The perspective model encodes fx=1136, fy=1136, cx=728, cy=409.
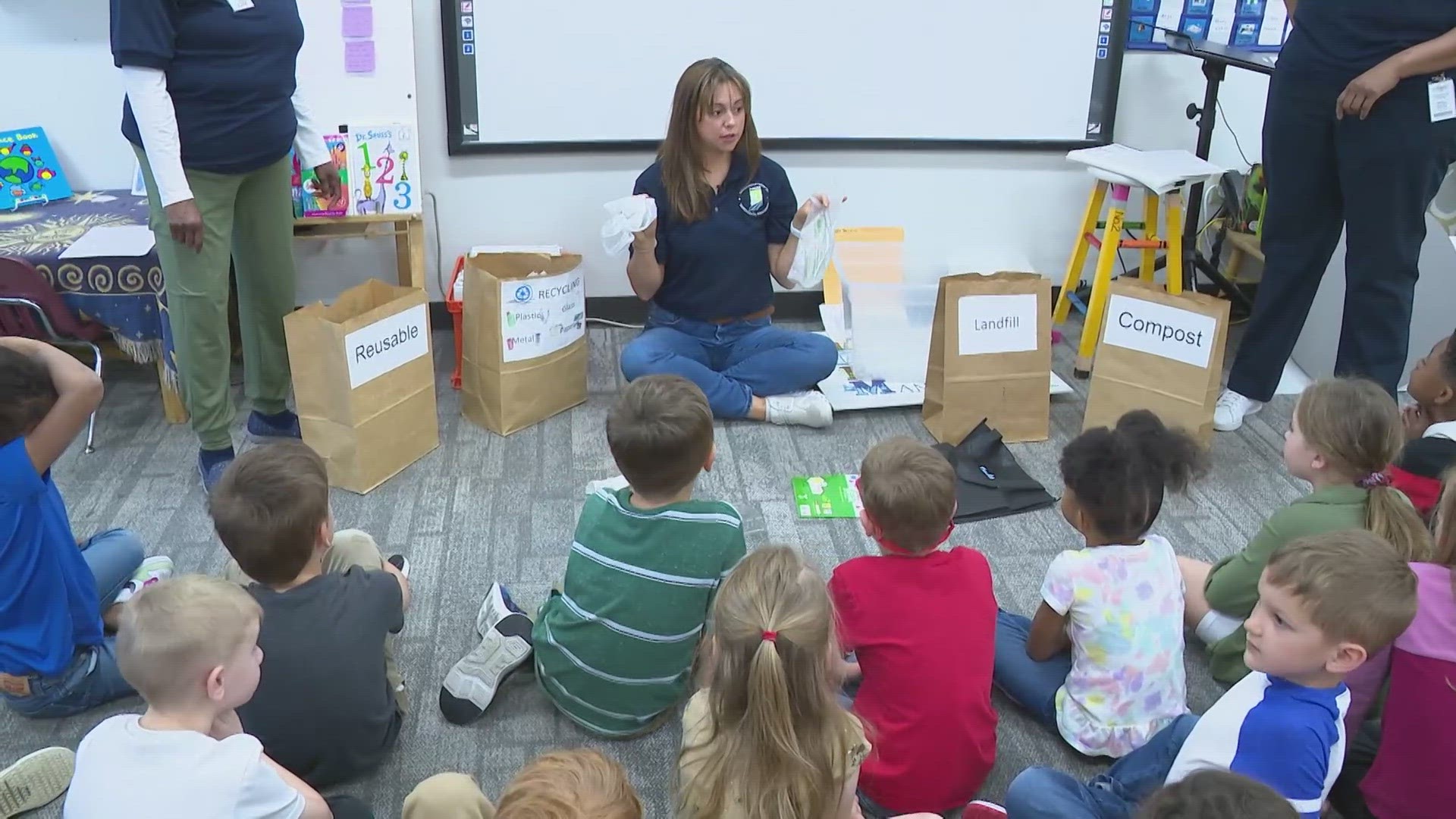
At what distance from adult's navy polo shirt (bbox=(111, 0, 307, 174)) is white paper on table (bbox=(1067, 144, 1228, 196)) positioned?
2.12 metres

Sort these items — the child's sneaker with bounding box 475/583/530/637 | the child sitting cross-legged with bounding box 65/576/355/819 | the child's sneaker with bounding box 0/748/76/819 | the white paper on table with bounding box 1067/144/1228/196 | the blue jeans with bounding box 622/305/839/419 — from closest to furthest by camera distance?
1. the child sitting cross-legged with bounding box 65/576/355/819
2. the child's sneaker with bounding box 0/748/76/819
3. the child's sneaker with bounding box 475/583/530/637
4. the blue jeans with bounding box 622/305/839/419
5. the white paper on table with bounding box 1067/144/1228/196

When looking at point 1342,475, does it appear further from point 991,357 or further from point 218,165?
point 218,165

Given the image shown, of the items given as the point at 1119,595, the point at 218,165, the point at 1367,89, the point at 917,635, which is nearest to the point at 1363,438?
the point at 1119,595

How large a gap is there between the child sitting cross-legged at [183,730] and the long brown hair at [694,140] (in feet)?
5.61

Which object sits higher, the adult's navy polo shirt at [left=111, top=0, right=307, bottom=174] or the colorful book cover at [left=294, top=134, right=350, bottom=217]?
the adult's navy polo shirt at [left=111, top=0, right=307, bottom=174]

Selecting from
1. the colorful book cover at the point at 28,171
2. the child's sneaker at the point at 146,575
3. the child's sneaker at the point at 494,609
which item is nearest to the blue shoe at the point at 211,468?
the child's sneaker at the point at 146,575

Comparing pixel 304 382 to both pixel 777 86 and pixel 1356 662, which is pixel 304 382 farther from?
pixel 1356 662

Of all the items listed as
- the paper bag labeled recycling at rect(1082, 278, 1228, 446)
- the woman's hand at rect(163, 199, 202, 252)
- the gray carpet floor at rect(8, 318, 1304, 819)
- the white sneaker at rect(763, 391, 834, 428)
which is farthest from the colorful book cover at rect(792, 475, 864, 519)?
the woman's hand at rect(163, 199, 202, 252)

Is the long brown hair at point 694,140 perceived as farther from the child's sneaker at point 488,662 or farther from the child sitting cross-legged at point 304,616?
the child sitting cross-legged at point 304,616

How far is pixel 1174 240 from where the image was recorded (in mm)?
3273

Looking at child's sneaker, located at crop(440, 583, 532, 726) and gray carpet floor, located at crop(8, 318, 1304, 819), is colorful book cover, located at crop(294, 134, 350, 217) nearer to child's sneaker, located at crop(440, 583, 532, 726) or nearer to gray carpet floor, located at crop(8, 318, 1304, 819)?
gray carpet floor, located at crop(8, 318, 1304, 819)

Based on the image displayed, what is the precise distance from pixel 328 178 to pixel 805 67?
1400 mm

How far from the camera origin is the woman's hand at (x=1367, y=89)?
2385mm

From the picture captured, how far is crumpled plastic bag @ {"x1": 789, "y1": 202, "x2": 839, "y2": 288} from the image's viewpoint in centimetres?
281
